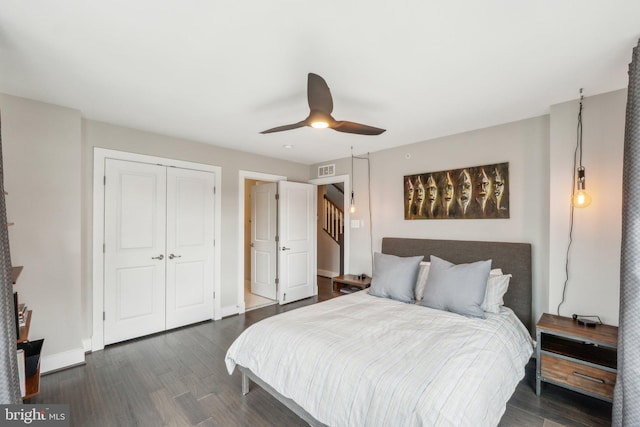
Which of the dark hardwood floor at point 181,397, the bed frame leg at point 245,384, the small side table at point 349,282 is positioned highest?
the small side table at point 349,282

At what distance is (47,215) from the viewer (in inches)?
104

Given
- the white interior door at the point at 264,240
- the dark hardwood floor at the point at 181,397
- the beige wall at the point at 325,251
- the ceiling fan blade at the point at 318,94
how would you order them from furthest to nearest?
the beige wall at the point at 325,251, the white interior door at the point at 264,240, the dark hardwood floor at the point at 181,397, the ceiling fan blade at the point at 318,94

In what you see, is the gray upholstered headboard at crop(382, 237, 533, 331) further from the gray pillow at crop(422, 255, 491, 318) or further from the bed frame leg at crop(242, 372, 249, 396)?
the bed frame leg at crop(242, 372, 249, 396)

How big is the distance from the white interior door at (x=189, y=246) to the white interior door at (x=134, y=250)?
10 centimetres

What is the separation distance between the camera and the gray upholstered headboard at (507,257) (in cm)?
288

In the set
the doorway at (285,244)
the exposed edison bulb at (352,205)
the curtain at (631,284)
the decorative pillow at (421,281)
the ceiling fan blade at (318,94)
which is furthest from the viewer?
the doorway at (285,244)

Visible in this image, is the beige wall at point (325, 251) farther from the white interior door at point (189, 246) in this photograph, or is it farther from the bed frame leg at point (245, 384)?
the bed frame leg at point (245, 384)

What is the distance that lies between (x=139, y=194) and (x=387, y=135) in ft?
10.1

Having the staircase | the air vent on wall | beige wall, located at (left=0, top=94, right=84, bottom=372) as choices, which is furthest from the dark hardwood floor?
the staircase

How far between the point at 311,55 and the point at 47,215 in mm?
2775

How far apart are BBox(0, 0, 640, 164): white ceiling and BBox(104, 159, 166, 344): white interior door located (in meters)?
0.72

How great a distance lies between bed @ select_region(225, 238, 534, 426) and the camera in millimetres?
1445

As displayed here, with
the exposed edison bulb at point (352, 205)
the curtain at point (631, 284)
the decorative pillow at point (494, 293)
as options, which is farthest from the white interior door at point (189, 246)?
the curtain at point (631, 284)

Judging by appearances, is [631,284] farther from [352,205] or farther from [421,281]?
[352,205]
